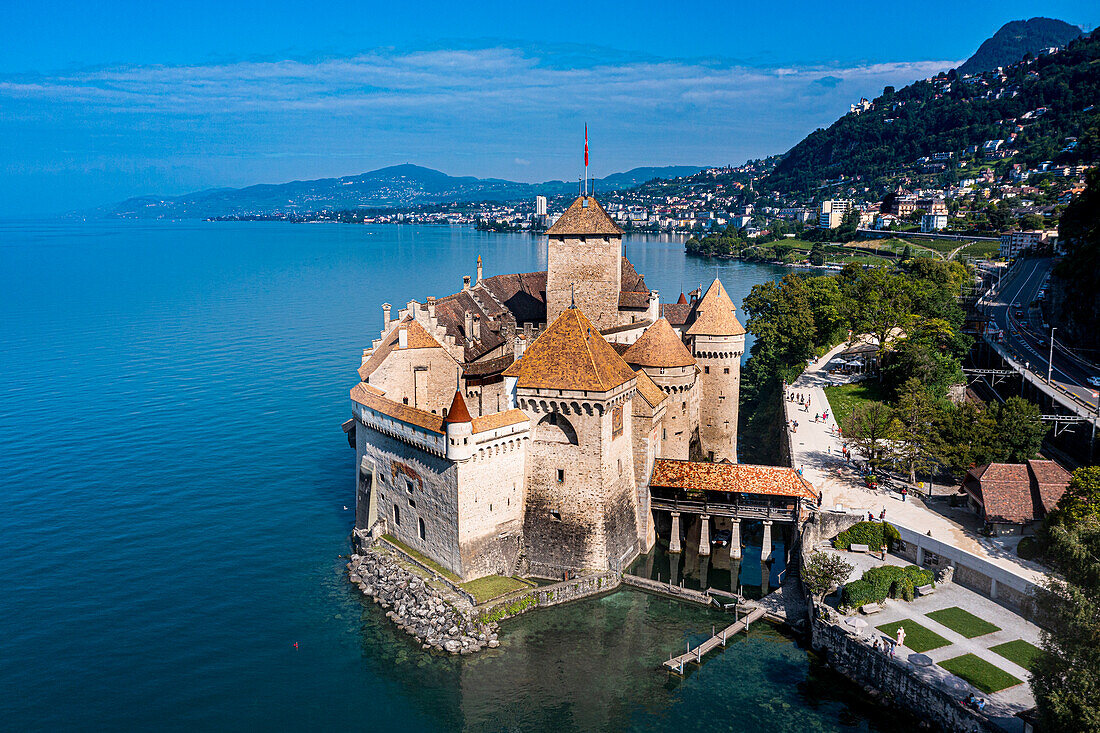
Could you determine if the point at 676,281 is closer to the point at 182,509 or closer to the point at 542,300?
the point at 542,300

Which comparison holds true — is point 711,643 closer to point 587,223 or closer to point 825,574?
point 825,574

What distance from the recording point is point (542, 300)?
53125 mm

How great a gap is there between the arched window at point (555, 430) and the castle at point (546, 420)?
55 millimetres

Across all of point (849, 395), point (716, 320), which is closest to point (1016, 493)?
point (716, 320)

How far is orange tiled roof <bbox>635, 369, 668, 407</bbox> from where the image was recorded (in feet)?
128

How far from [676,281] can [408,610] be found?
104m

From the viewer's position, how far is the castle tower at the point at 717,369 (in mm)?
46344

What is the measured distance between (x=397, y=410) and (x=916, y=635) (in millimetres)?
22169

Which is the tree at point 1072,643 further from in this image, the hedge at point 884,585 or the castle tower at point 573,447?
the castle tower at point 573,447

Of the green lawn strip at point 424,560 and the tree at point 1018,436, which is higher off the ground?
the tree at point 1018,436

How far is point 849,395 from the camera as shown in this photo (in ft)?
180

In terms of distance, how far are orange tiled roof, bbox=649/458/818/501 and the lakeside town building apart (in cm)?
18

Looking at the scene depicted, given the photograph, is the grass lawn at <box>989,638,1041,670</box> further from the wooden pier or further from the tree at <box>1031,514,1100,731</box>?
the wooden pier

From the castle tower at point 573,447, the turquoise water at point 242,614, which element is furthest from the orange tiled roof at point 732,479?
the turquoise water at point 242,614
